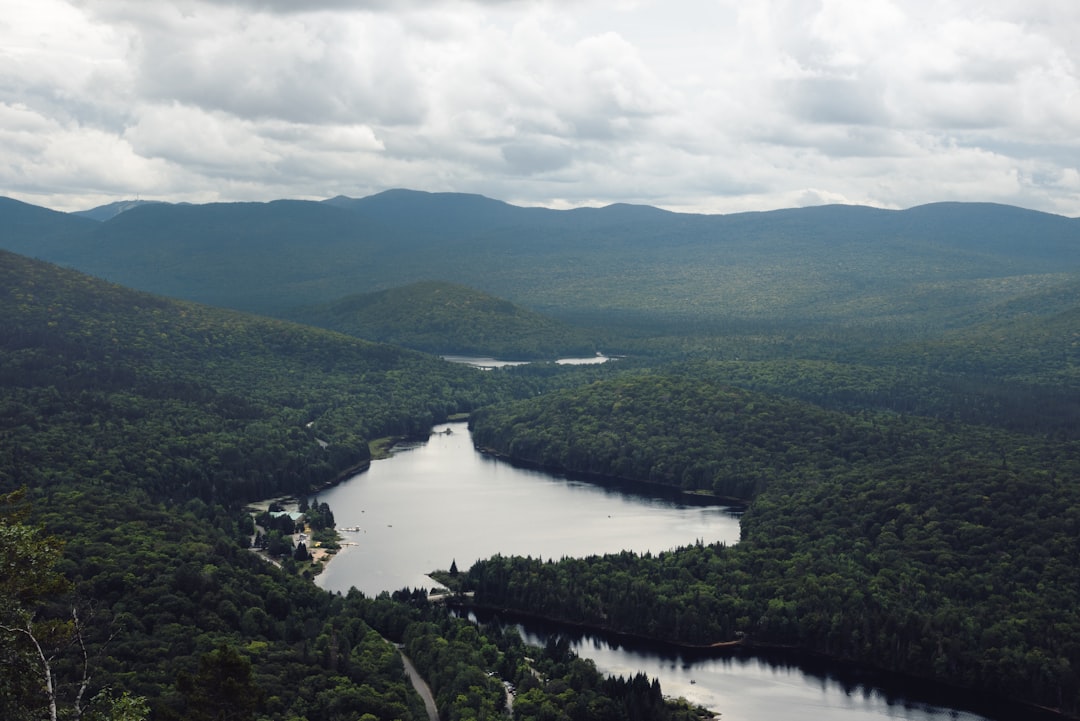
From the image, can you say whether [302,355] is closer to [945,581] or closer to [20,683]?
[945,581]

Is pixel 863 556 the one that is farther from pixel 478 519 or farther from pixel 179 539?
pixel 179 539

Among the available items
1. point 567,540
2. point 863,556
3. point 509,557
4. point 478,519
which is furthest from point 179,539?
point 863,556

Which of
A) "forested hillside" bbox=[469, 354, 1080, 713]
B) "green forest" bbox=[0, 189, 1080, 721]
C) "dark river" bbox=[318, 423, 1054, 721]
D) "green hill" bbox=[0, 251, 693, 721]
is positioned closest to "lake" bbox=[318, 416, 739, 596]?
"dark river" bbox=[318, 423, 1054, 721]

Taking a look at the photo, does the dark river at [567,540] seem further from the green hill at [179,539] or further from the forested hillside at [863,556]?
the green hill at [179,539]

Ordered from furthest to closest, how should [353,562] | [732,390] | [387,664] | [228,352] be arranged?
[228,352], [732,390], [353,562], [387,664]

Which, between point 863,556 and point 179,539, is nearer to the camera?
point 179,539

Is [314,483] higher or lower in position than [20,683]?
lower

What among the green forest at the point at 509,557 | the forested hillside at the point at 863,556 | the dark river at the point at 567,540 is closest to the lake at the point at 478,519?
the dark river at the point at 567,540

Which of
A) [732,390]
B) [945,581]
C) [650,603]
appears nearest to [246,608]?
[650,603]
